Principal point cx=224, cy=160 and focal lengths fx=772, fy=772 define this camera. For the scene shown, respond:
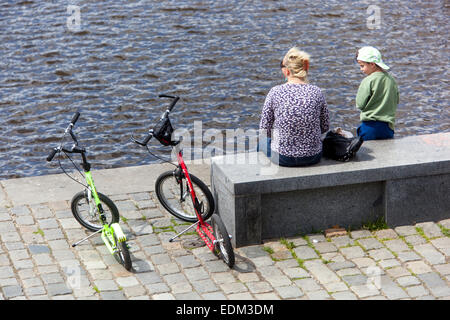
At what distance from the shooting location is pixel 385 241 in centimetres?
728

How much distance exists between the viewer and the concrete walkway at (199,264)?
6.44m

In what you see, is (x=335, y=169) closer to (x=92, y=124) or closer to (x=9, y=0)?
(x=92, y=124)

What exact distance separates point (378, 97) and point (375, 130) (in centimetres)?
35

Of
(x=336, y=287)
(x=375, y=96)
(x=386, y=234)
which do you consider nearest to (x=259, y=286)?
(x=336, y=287)

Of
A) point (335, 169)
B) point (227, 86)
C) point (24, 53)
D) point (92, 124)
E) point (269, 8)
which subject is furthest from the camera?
point (269, 8)

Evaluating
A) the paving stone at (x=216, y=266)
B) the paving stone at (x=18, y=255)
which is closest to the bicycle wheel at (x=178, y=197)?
the paving stone at (x=216, y=266)

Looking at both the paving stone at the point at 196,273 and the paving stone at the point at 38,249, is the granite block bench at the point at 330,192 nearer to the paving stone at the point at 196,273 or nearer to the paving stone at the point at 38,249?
the paving stone at the point at 196,273

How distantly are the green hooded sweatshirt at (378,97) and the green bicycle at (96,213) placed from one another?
2771mm

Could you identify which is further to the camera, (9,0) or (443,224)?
(9,0)

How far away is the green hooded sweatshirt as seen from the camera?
7844 mm

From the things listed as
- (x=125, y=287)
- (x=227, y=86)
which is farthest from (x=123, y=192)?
(x=227, y=86)

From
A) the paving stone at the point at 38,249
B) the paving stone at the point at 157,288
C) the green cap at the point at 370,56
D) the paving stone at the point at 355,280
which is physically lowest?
the paving stone at the point at 157,288

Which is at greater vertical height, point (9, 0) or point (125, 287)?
point (9, 0)
